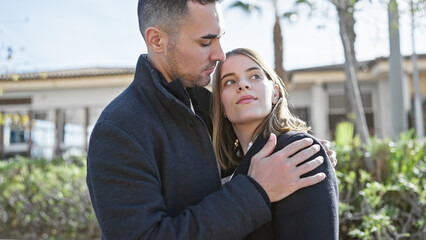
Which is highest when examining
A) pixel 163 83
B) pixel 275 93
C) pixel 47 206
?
pixel 163 83

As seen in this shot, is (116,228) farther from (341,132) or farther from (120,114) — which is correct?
(341,132)

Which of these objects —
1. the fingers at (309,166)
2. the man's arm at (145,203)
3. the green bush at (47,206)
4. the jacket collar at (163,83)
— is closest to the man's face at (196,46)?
the jacket collar at (163,83)

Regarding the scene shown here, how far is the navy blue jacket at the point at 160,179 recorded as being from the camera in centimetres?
140

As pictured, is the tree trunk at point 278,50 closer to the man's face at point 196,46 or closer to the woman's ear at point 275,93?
the woman's ear at point 275,93

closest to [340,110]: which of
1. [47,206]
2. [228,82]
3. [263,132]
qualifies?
[47,206]

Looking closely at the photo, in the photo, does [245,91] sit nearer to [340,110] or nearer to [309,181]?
[309,181]

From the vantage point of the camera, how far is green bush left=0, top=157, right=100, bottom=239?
729 cm

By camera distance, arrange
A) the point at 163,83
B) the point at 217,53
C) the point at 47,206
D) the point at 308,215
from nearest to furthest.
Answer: the point at 308,215
the point at 163,83
the point at 217,53
the point at 47,206

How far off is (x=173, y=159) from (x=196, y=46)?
19.9 inches

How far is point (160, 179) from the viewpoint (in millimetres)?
1560

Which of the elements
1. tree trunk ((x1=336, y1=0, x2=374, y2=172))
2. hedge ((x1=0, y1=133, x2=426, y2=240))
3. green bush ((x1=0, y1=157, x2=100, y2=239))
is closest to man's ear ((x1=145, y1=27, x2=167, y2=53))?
hedge ((x1=0, y1=133, x2=426, y2=240))

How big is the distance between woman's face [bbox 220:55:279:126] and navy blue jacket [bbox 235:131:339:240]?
42 centimetres

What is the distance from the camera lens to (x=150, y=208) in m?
Answer: 1.40

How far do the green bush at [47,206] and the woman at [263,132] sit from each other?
216 inches
